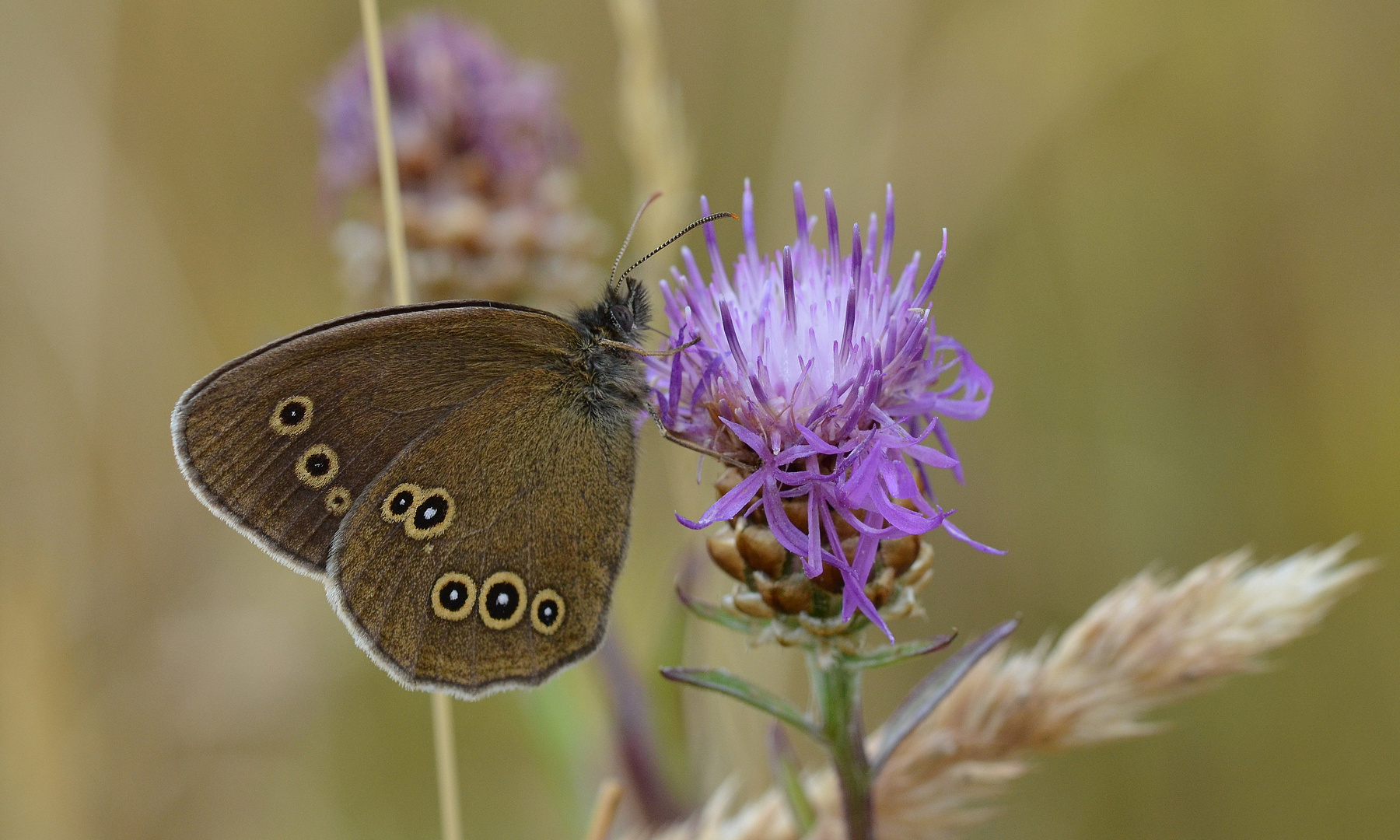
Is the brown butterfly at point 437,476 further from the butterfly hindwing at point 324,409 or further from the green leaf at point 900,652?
the green leaf at point 900,652

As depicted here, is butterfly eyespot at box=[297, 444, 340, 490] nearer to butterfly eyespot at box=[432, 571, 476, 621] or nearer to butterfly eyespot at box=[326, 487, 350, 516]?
butterfly eyespot at box=[326, 487, 350, 516]

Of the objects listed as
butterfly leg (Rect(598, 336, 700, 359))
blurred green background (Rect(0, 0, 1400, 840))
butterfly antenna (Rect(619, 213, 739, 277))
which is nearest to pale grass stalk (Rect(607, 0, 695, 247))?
butterfly antenna (Rect(619, 213, 739, 277))

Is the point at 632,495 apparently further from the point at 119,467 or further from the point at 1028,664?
the point at 119,467

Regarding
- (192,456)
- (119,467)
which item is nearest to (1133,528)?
(192,456)

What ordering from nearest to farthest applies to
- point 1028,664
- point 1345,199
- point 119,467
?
point 1028,664 < point 1345,199 < point 119,467

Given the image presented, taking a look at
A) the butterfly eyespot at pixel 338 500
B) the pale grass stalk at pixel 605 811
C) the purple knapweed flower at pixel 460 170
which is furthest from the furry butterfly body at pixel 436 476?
the purple knapweed flower at pixel 460 170

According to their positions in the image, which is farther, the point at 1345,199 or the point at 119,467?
the point at 119,467

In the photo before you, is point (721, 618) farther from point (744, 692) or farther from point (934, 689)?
point (934, 689)
